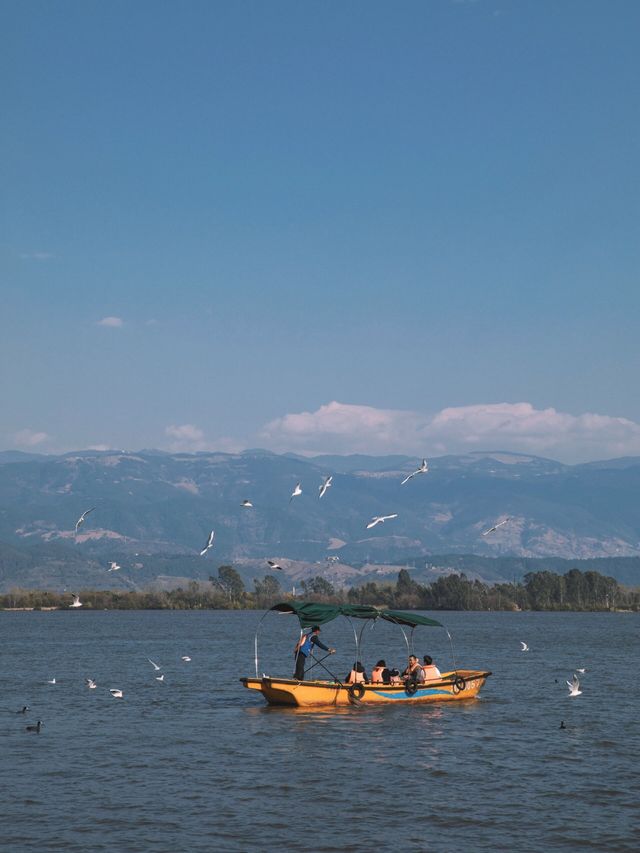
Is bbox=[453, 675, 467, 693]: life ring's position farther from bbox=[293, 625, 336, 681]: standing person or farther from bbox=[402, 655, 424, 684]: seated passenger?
bbox=[293, 625, 336, 681]: standing person

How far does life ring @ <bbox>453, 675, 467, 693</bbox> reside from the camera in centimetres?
5281

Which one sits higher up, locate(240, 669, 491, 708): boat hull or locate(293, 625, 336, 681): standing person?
locate(293, 625, 336, 681): standing person

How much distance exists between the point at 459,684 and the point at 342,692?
6468 mm

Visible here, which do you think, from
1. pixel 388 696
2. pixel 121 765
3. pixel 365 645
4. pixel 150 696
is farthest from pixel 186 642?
pixel 121 765

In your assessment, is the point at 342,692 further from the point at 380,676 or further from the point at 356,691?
the point at 380,676

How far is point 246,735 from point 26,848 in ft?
57.0

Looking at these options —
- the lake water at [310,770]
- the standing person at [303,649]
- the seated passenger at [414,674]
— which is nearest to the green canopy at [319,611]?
the standing person at [303,649]

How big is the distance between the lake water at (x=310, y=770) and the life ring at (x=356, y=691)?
0.76 m

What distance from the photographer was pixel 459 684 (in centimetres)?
5303

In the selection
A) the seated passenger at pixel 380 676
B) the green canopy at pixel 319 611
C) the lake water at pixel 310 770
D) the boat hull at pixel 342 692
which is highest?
the green canopy at pixel 319 611

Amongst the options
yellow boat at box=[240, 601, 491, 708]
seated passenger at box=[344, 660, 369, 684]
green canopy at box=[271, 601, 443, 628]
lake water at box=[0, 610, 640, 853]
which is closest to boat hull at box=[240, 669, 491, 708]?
yellow boat at box=[240, 601, 491, 708]

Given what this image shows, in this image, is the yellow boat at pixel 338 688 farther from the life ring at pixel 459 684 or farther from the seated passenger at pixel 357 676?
the seated passenger at pixel 357 676

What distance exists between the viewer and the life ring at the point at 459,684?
52.8 metres

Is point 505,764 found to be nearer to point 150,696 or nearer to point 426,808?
point 426,808
